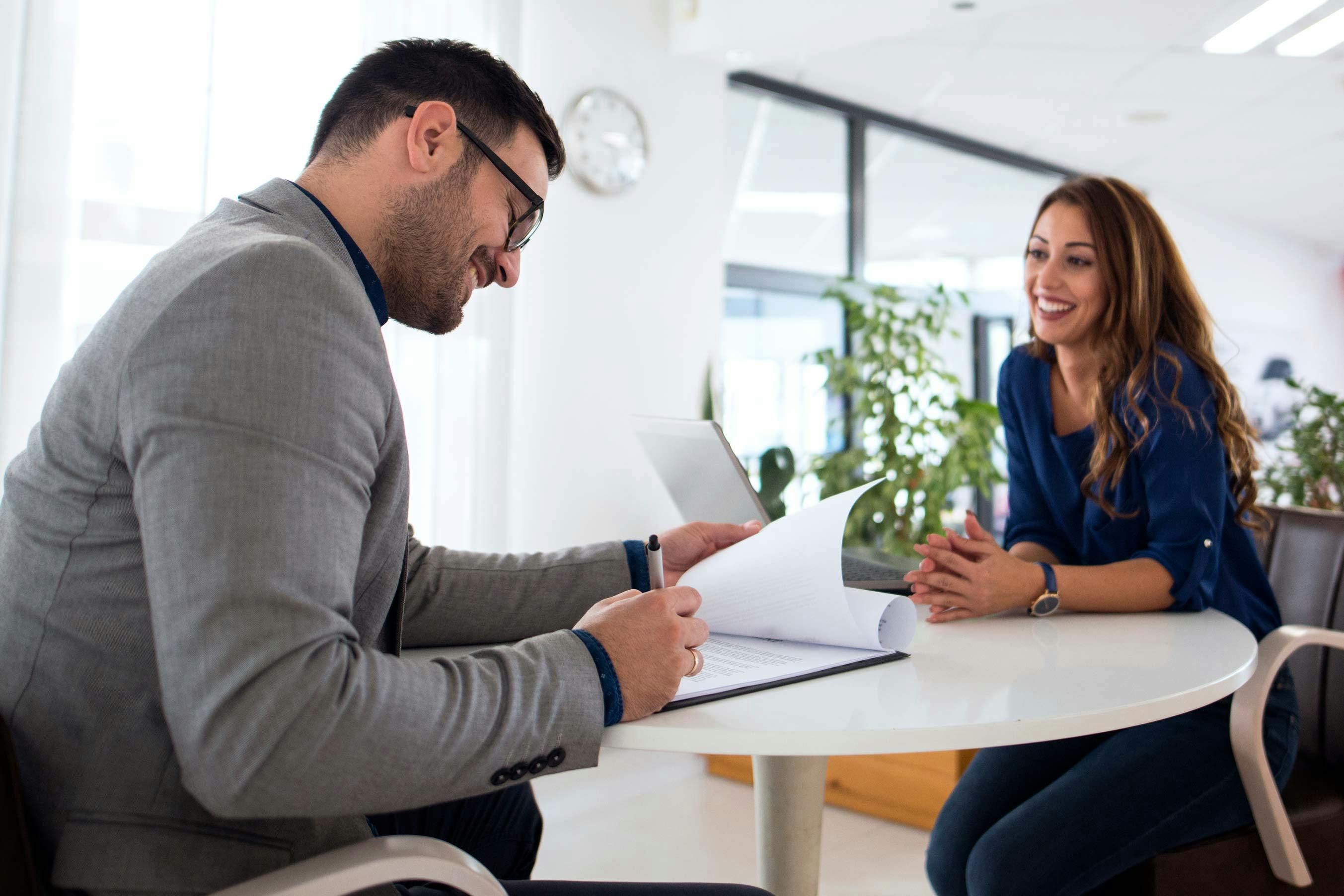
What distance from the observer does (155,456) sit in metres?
0.68

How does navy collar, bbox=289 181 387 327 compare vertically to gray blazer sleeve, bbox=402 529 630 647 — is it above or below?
above

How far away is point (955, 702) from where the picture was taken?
90cm

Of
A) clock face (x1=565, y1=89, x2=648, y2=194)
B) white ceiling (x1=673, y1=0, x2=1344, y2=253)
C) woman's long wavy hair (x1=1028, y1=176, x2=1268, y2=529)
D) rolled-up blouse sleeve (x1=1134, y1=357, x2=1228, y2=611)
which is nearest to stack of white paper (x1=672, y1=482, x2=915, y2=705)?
rolled-up blouse sleeve (x1=1134, y1=357, x2=1228, y2=611)

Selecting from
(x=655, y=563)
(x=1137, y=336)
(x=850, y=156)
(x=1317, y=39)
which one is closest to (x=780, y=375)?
(x=850, y=156)

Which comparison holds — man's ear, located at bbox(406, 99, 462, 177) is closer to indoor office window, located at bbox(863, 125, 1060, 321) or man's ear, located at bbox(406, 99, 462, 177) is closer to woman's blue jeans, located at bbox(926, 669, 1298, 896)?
woman's blue jeans, located at bbox(926, 669, 1298, 896)

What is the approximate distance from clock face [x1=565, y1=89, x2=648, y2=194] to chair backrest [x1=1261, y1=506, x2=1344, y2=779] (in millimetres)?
2399

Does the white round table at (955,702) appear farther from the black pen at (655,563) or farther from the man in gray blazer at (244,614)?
the black pen at (655,563)

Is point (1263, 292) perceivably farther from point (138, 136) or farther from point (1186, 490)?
point (138, 136)

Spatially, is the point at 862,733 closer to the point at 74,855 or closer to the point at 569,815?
the point at 74,855

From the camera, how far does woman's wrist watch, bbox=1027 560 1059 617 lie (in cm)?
136

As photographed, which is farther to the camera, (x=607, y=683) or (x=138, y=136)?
(x=138, y=136)

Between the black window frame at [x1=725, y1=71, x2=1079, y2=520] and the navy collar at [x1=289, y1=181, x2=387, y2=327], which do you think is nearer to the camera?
the navy collar at [x1=289, y1=181, x2=387, y2=327]

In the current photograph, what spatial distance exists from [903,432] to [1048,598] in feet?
9.48

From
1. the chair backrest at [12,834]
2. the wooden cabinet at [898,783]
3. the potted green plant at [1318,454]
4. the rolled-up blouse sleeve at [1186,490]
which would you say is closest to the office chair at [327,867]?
the chair backrest at [12,834]
